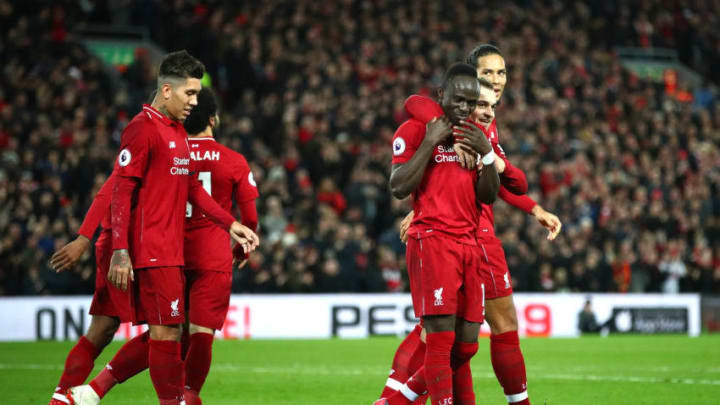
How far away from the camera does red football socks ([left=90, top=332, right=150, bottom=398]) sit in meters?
6.82

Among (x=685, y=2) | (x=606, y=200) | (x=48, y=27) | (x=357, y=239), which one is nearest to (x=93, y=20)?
(x=48, y=27)

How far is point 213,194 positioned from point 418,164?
2.19 m

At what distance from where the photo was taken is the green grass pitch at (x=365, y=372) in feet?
30.5

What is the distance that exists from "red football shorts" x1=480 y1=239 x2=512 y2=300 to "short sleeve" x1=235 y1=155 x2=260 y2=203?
1868 mm

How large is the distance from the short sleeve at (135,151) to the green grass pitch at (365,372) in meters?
3.23

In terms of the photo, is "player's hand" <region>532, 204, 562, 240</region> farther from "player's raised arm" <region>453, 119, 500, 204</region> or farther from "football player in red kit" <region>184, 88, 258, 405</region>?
"football player in red kit" <region>184, 88, 258, 405</region>

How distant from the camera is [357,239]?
19.5 m

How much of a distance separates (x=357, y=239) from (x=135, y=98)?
18.1ft

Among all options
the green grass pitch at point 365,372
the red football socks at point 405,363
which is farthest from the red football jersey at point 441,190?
the green grass pitch at point 365,372

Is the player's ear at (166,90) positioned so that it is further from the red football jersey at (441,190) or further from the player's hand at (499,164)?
the player's hand at (499,164)

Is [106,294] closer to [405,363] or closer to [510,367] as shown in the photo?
[405,363]

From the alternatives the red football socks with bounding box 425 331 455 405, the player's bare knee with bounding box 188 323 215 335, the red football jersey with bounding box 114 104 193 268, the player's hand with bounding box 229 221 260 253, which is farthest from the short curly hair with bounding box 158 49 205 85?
the red football socks with bounding box 425 331 455 405

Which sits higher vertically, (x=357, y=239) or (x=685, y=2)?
(x=685, y=2)

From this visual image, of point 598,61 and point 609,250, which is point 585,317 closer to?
point 609,250
